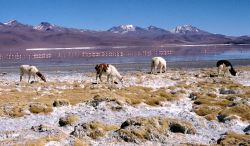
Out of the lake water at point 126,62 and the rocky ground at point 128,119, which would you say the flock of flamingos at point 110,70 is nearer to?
the rocky ground at point 128,119

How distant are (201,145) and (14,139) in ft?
18.5

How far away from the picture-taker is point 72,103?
19672 mm

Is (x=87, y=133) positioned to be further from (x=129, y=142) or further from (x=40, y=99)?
(x=40, y=99)

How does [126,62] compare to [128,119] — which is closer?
[128,119]

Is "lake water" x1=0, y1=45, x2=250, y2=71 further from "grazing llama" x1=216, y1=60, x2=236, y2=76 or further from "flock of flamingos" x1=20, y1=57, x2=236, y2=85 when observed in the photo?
"grazing llama" x1=216, y1=60, x2=236, y2=76

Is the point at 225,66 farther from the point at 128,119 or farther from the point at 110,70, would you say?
the point at 128,119

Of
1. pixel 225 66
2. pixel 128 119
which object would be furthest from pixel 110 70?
pixel 128 119

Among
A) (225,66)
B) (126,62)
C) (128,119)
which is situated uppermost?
(225,66)

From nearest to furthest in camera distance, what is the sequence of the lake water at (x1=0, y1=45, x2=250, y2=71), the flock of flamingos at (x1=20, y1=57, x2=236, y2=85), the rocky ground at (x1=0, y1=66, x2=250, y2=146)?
the rocky ground at (x1=0, y1=66, x2=250, y2=146) → the flock of flamingos at (x1=20, y1=57, x2=236, y2=85) → the lake water at (x1=0, y1=45, x2=250, y2=71)

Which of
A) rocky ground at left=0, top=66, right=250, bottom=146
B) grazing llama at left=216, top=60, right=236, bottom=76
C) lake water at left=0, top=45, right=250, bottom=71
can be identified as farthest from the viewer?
lake water at left=0, top=45, right=250, bottom=71

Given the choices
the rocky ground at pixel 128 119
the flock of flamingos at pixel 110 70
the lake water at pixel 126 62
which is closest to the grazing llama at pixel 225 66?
the flock of flamingos at pixel 110 70

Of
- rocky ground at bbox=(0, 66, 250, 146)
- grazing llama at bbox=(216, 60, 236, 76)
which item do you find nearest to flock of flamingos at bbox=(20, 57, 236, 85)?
grazing llama at bbox=(216, 60, 236, 76)

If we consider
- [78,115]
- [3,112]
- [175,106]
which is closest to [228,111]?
[175,106]

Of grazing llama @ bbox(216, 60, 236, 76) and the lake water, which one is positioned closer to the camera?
grazing llama @ bbox(216, 60, 236, 76)
